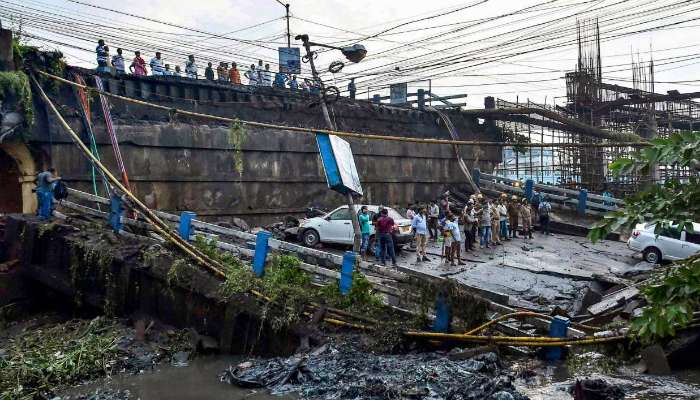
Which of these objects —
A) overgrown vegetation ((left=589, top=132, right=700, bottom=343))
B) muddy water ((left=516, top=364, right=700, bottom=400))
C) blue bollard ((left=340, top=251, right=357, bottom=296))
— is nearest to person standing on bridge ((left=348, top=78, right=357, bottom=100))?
blue bollard ((left=340, top=251, right=357, bottom=296))

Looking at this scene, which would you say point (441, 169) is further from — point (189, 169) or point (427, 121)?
point (189, 169)

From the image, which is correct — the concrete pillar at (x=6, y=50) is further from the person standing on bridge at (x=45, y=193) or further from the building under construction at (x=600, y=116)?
the building under construction at (x=600, y=116)

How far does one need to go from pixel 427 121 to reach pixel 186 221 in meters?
20.5

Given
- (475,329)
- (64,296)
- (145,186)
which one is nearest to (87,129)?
(145,186)

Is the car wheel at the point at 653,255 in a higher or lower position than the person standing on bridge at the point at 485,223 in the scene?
lower

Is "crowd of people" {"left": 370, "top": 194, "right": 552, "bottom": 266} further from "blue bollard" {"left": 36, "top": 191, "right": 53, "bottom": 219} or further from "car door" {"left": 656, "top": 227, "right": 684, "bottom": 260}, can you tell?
"blue bollard" {"left": 36, "top": 191, "right": 53, "bottom": 219}

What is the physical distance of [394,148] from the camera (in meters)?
26.0

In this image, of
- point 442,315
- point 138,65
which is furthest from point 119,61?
point 442,315

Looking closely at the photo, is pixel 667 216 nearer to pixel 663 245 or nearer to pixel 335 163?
pixel 335 163

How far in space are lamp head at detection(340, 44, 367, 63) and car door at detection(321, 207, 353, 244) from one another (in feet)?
19.0

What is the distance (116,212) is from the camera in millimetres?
12078

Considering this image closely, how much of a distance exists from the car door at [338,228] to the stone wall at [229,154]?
374cm

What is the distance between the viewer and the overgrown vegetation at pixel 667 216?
150 inches

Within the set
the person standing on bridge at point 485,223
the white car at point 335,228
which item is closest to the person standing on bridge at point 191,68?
the white car at point 335,228
